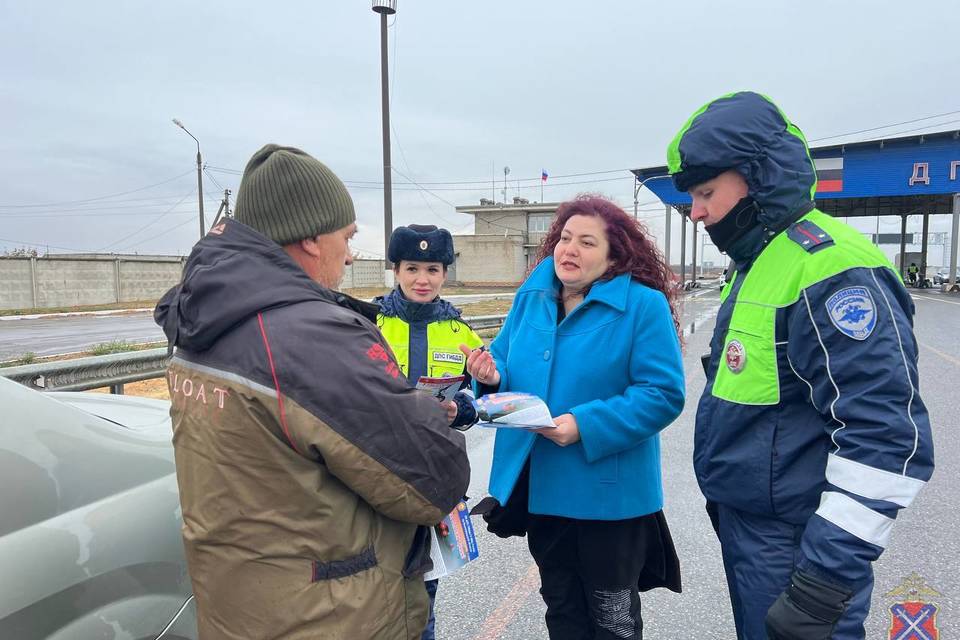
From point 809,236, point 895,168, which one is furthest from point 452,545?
point 895,168

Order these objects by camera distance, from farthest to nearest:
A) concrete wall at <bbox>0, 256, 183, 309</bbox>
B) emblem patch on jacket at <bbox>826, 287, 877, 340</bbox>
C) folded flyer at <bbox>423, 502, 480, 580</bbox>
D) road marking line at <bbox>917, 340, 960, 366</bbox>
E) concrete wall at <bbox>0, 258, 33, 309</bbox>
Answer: concrete wall at <bbox>0, 256, 183, 309</bbox> → concrete wall at <bbox>0, 258, 33, 309</bbox> → road marking line at <bbox>917, 340, 960, 366</bbox> → folded flyer at <bbox>423, 502, 480, 580</bbox> → emblem patch on jacket at <bbox>826, 287, 877, 340</bbox>

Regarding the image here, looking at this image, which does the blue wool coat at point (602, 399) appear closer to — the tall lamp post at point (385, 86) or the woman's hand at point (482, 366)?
the woman's hand at point (482, 366)

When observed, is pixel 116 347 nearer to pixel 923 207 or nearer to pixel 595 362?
pixel 595 362

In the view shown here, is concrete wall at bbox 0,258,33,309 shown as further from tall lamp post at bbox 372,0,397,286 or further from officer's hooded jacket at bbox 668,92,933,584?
officer's hooded jacket at bbox 668,92,933,584

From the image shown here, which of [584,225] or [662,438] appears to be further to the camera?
[662,438]

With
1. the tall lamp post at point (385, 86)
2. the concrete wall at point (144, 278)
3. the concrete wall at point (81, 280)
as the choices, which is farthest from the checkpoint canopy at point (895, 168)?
the concrete wall at point (81, 280)

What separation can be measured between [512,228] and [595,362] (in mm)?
54280

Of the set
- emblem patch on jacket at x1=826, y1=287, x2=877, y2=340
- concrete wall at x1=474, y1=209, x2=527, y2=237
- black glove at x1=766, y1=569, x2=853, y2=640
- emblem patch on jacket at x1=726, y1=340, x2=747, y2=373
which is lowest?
black glove at x1=766, y1=569, x2=853, y2=640

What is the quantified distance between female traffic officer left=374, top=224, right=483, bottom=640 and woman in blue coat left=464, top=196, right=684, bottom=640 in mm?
572

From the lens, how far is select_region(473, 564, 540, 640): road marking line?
2.89 meters

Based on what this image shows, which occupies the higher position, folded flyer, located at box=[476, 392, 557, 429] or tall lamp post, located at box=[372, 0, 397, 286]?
tall lamp post, located at box=[372, 0, 397, 286]

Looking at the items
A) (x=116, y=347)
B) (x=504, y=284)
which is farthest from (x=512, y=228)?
(x=116, y=347)

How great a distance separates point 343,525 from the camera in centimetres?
138

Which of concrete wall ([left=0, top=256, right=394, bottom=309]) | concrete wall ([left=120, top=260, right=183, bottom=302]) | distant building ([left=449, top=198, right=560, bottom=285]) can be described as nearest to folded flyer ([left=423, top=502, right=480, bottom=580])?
concrete wall ([left=0, top=256, right=394, bottom=309])
